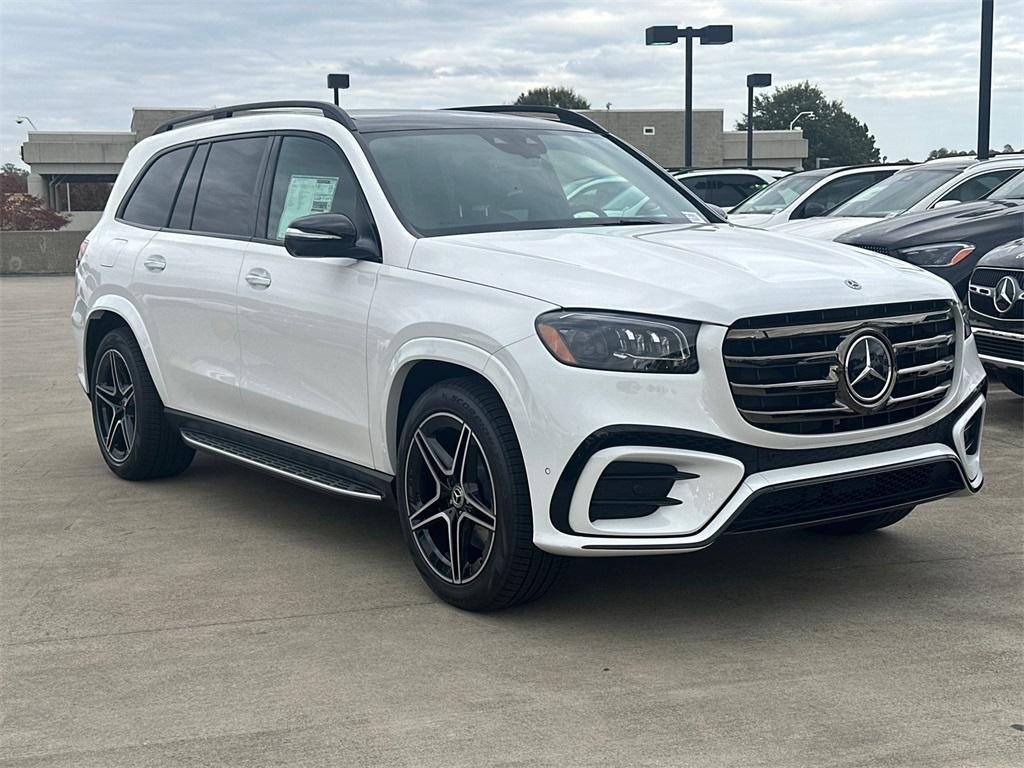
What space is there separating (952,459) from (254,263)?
10.0 ft

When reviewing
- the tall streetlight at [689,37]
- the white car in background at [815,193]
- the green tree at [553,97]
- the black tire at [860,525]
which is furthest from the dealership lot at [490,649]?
the green tree at [553,97]

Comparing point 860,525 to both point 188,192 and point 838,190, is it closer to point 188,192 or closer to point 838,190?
point 188,192

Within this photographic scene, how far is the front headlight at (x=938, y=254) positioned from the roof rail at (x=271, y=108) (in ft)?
15.7

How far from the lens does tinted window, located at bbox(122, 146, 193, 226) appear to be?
7.08 m

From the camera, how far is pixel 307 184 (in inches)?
234

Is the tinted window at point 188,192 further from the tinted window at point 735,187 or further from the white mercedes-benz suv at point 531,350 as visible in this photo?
the tinted window at point 735,187

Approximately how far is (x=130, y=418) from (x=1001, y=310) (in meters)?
4.91

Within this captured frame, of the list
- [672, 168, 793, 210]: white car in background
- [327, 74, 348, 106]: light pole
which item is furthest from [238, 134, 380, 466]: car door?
[327, 74, 348, 106]: light pole

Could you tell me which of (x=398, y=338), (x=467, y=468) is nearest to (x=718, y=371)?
(x=467, y=468)

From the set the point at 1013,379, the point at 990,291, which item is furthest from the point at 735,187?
the point at 990,291

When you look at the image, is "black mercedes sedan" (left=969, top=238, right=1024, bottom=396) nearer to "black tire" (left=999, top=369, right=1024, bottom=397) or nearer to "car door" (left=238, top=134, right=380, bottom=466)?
"black tire" (left=999, top=369, right=1024, bottom=397)

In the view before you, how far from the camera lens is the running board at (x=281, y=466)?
17.7ft

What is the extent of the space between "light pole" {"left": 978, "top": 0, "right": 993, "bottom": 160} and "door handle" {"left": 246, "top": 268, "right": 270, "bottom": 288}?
1632 centimetres

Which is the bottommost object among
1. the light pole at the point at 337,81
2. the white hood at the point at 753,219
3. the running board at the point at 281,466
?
the running board at the point at 281,466
